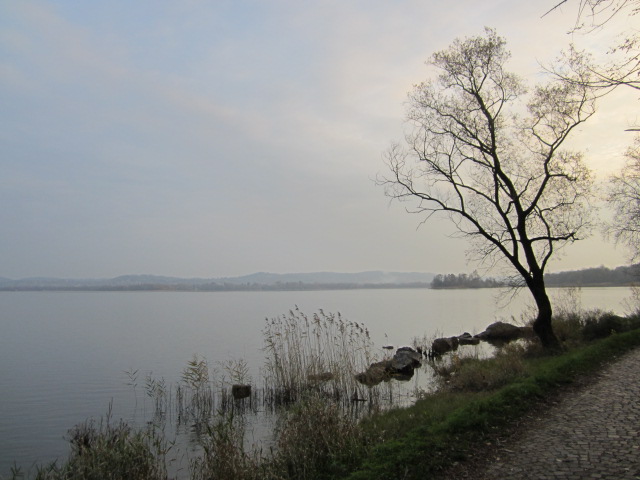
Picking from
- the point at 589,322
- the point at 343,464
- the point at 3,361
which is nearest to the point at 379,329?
the point at 589,322

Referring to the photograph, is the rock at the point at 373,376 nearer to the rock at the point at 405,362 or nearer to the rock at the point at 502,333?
the rock at the point at 405,362

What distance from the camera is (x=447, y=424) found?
7.73 m

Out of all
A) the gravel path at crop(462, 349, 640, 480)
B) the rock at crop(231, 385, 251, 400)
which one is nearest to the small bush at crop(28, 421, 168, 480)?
the gravel path at crop(462, 349, 640, 480)

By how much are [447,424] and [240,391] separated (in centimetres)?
971

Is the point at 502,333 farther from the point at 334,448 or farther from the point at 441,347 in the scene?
the point at 334,448

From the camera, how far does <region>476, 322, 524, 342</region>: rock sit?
2923 centimetres

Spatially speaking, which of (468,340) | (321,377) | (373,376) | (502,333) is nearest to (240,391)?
(321,377)

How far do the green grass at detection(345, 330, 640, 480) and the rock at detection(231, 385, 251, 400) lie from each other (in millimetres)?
6385

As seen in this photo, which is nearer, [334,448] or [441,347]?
[334,448]

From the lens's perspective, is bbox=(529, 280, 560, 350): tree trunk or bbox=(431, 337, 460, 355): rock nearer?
bbox=(529, 280, 560, 350): tree trunk

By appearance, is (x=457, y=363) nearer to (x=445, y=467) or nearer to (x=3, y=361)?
(x=445, y=467)

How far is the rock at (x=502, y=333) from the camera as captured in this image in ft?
95.9

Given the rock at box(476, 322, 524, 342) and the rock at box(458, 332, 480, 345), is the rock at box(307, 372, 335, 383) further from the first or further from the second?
the rock at box(476, 322, 524, 342)

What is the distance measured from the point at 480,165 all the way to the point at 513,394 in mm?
10260
